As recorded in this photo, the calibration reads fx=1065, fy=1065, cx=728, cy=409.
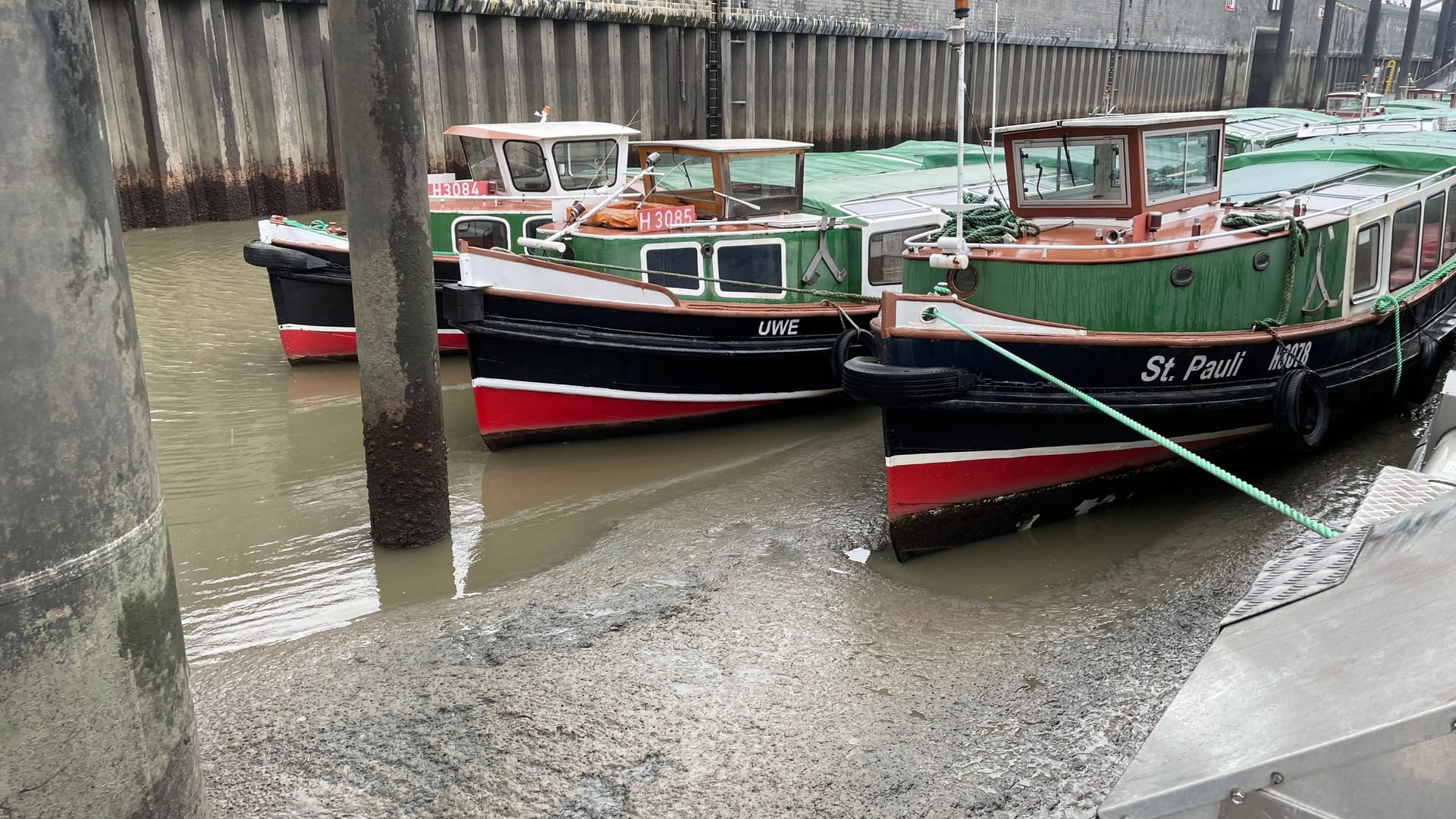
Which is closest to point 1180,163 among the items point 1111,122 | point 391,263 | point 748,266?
point 1111,122

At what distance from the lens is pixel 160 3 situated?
14.4 m

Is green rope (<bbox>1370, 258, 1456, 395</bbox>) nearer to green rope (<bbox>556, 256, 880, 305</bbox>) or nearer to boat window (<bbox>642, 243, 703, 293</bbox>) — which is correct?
green rope (<bbox>556, 256, 880, 305</bbox>)

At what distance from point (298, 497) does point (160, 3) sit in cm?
1027

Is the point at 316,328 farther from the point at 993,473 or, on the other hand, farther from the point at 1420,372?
the point at 1420,372

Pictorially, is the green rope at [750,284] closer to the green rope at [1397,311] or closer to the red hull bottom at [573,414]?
the red hull bottom at [573,414]

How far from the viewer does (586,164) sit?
1092 cm

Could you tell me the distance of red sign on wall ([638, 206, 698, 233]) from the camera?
9.31m

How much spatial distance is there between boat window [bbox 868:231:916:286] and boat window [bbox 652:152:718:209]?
1.55 metres

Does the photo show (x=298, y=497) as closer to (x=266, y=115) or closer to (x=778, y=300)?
(x=778, y=300)

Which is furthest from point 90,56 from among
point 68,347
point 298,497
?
point 298,497

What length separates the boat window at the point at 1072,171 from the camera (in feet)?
24.8

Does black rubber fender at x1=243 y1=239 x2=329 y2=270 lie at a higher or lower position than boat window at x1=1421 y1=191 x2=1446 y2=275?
lower

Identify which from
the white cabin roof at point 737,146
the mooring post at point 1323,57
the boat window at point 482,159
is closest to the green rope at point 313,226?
the boat window at point 482,159

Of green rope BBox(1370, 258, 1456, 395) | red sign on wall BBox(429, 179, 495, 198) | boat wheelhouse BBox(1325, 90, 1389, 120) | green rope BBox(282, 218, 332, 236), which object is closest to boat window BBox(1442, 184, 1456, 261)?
green rope BBox(1370, 258, 1456, 395)
